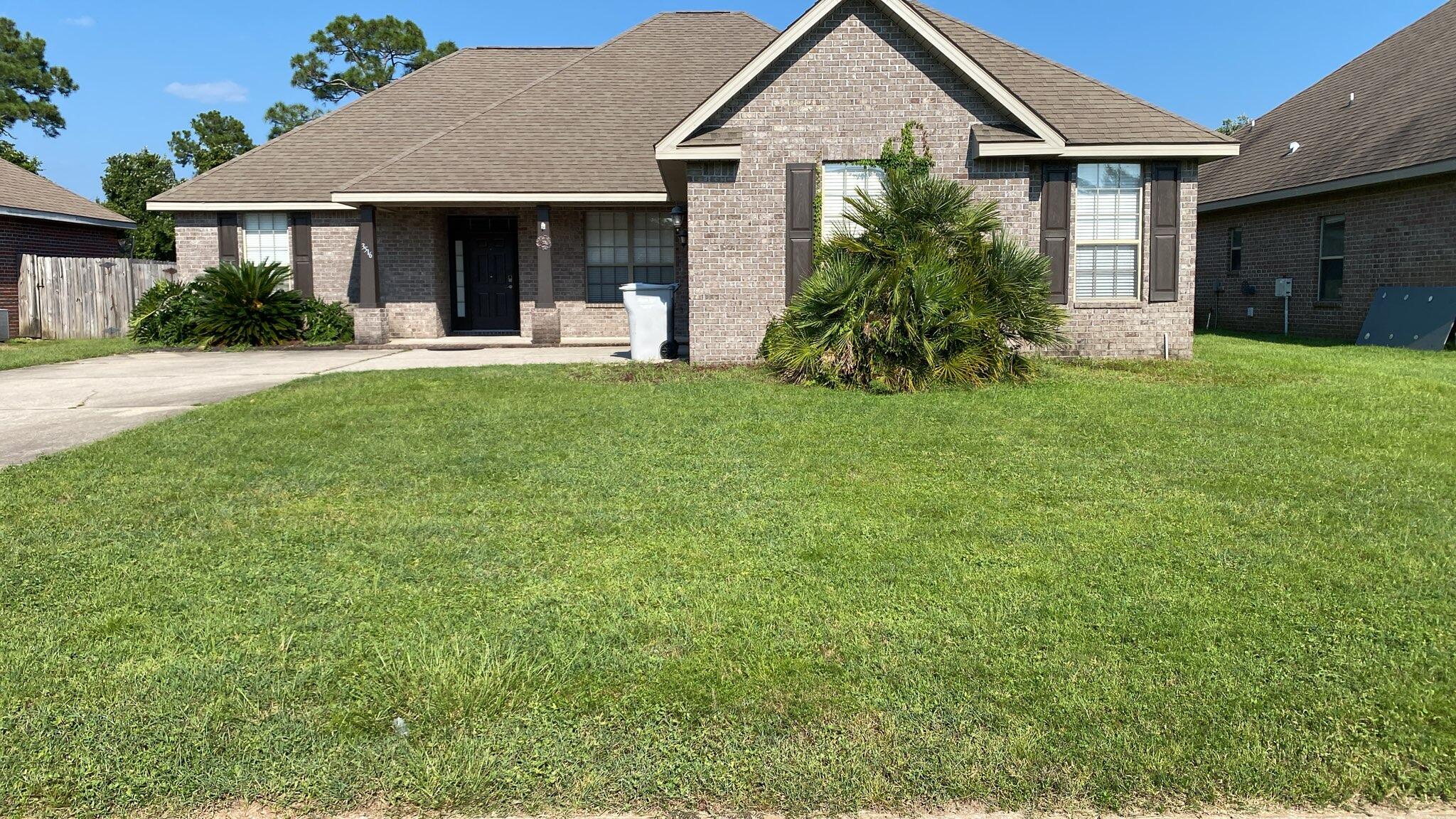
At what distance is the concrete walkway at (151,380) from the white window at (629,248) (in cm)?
207

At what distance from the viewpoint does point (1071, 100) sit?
15.3 metres

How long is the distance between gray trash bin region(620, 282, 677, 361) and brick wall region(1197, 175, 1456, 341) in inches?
549

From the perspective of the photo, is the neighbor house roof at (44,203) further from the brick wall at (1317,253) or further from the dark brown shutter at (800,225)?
the brick wall at (1317,253)

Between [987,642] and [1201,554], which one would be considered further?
[1201,554]

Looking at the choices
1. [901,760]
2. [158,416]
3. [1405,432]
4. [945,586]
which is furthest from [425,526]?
[1405,432]

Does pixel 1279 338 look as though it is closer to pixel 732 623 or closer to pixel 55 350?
pixel 732 623

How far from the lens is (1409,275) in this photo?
18.0 m

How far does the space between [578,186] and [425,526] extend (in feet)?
46.2

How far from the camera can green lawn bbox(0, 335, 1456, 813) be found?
9.57ft

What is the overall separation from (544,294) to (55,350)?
914cm

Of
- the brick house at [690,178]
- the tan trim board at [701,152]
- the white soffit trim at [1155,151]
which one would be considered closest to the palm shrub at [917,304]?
the brick house at [690,178]

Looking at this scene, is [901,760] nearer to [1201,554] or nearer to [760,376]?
[1201,554]

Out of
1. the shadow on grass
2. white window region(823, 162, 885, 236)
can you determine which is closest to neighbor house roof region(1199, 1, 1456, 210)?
the shadow on grass

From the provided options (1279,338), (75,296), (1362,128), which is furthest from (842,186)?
(75,296)
